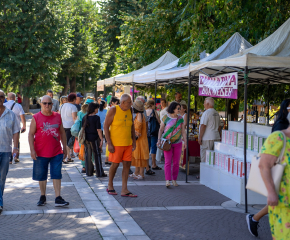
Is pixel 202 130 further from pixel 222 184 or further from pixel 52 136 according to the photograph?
pixel 52 136

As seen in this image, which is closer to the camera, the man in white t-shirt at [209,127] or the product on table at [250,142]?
the product on table at [250,142]

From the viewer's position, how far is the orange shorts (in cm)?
761

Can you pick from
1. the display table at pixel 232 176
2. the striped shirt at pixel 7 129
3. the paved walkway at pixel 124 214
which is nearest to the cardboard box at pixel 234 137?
the display table at pixel 232 176

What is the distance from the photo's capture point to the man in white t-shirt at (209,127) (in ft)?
30.6

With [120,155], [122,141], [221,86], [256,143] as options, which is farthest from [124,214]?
[221,86]

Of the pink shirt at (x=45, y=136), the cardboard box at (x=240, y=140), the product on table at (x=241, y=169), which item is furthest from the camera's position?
the cardboard box at (x=240, y=140)

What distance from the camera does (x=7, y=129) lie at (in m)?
6.55

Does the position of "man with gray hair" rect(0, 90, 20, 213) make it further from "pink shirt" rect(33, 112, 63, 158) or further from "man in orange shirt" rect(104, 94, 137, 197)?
"man in orange shirt" rect(104, 94, 137, 197)

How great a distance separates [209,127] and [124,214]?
11.9ft

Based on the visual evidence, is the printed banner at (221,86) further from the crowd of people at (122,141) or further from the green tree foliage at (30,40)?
the green tree foliage at (30,40)

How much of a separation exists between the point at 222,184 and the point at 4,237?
14.6 ft

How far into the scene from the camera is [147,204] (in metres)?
7.23

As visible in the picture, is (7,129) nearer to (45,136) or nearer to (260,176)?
(45,136)

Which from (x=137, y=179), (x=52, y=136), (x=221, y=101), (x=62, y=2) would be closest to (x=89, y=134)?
(x=137, y=179)
